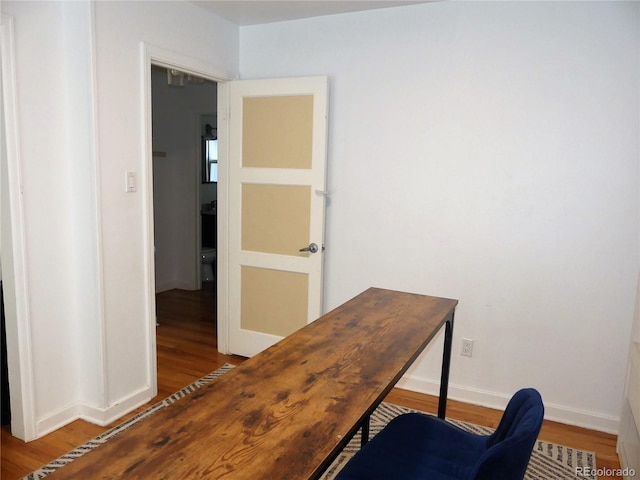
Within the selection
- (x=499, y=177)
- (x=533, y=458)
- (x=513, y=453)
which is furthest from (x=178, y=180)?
(x=513, y=453)

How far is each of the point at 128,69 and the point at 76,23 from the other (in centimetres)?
32

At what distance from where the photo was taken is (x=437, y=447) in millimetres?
1631

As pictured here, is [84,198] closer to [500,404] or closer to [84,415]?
[84,415]

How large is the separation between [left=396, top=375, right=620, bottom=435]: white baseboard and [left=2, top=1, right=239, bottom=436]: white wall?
184 centimetres

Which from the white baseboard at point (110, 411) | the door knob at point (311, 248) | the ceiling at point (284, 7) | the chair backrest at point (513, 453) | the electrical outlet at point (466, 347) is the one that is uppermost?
the ceiling at point (284, 7)

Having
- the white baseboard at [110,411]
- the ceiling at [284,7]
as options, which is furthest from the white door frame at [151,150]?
the ceiling at [284,7]

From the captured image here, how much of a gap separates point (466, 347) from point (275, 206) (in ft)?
5.40

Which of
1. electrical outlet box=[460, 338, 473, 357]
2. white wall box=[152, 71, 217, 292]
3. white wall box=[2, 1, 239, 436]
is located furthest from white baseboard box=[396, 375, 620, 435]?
white wall box=[152, 71, 217, 292]

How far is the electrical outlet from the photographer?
3046 mm

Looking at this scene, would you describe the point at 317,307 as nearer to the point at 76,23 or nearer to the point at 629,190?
the point at 629,190

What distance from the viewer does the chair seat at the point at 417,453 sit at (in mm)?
1485

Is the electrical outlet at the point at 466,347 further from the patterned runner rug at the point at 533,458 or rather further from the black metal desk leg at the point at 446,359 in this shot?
the black metal desk leg at the point at 446,359

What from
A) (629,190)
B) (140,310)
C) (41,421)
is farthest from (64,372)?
(629,190)

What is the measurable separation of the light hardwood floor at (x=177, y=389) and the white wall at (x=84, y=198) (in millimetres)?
127
